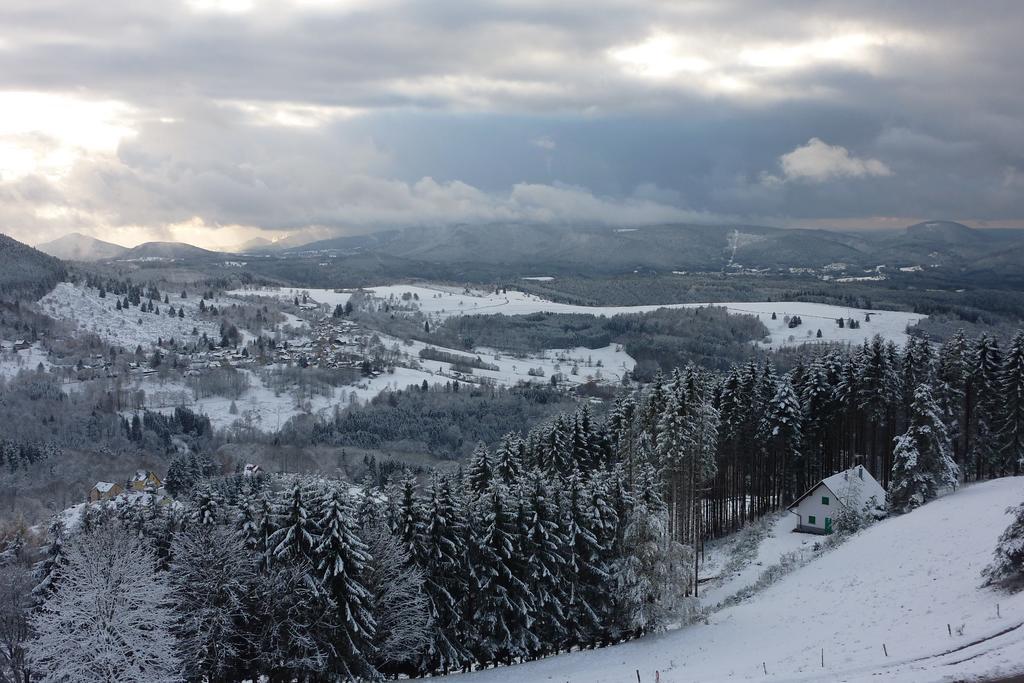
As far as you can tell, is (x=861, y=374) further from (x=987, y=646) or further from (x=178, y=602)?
(x=178, y=602)

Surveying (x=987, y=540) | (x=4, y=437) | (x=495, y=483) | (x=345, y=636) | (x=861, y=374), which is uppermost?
(x=861, y=374)

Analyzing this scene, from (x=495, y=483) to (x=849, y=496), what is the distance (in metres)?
25.4

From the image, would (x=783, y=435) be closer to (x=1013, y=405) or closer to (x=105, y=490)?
(x=1013, y=405)

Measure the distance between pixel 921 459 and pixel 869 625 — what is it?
67.0ft

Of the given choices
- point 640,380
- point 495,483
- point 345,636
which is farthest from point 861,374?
point 640,380

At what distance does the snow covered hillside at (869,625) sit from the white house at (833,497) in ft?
19.7

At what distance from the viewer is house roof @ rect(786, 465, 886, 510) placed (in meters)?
49.8

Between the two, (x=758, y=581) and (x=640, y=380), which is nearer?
(x=758, y=581)

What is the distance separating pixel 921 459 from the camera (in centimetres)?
4669

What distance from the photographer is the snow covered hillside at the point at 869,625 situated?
24344 mm

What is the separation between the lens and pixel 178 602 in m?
29.2

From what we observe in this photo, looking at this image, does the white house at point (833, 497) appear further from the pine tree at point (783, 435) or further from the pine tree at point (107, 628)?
the pine tree at point (107, 628)

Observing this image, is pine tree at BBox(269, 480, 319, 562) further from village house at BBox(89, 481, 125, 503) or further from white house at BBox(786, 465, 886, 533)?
village house at BBox(89, 481, 125, 503)

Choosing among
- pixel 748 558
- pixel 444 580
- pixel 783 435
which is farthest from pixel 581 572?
pixel 783 435
